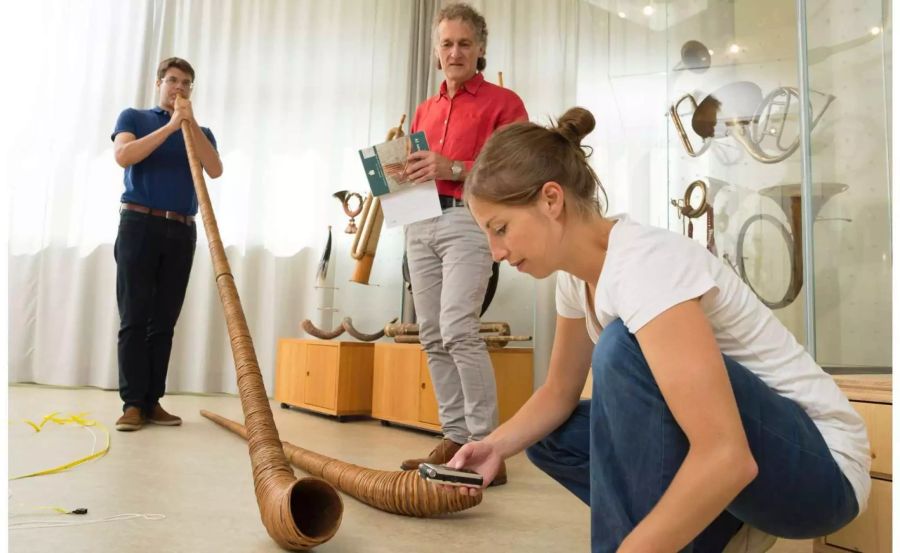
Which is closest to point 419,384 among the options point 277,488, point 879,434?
point 277,488

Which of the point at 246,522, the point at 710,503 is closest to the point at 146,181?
the point at 246,522

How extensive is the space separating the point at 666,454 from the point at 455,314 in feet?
3.77

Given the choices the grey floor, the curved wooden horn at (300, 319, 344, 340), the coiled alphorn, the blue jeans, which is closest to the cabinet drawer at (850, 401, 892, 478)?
the grey floor

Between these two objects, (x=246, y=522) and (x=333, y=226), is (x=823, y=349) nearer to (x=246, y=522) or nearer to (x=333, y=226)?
(x=246, y=522)

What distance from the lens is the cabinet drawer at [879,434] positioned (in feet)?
3.77

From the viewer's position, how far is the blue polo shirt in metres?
2.55

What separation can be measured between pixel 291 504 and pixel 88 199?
3.47 meters

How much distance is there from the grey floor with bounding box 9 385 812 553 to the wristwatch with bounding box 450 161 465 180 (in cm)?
84

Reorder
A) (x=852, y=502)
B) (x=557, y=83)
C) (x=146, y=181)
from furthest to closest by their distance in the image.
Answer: (x=557, y=83), (x=146, y=181), (x=852, y=502)

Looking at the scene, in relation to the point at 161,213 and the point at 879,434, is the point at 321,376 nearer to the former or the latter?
the point at 161,213

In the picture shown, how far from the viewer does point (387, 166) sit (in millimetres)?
2029

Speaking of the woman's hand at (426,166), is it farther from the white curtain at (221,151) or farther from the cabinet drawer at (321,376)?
the white curtain at (221,151)

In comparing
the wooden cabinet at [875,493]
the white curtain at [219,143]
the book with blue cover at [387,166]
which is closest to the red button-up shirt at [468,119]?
the book with blue cover at [387,166]

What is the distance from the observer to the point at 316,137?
4168 millimetres
